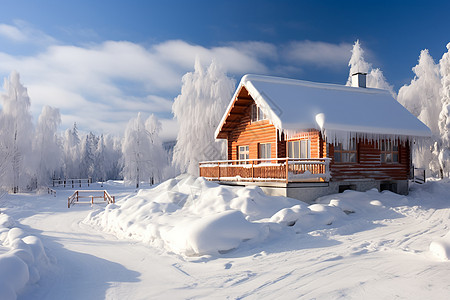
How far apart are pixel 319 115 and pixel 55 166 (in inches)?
1415

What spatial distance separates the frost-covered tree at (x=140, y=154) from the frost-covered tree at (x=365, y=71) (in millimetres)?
25716

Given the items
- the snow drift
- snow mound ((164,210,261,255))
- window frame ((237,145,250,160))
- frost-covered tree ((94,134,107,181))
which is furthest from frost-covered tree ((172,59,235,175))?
frost-covered tree ((94,134,107,181))

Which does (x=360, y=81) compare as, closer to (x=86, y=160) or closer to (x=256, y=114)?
(x=256, y=114)

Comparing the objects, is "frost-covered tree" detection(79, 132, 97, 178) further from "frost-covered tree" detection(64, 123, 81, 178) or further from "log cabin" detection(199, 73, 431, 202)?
"log cabin" detection(199, 73, 431, 202)

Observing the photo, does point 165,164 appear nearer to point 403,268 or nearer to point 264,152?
point 264,152

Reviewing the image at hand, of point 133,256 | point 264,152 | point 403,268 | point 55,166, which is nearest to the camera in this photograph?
point 403,268

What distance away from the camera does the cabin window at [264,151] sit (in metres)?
19.5

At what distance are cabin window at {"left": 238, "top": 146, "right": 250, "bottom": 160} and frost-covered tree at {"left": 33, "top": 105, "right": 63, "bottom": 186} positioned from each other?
27.1 metres

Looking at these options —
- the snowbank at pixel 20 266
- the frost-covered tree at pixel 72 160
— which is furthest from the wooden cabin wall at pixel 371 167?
the frost-covered tree at pixel 72 160

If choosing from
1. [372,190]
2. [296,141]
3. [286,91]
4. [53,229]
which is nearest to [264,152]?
[296,141]

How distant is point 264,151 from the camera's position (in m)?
19.8

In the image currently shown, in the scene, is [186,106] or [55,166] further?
[55,166]

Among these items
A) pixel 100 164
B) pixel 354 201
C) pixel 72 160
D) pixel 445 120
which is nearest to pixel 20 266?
pixel 354 201

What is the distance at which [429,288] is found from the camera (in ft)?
19.3
